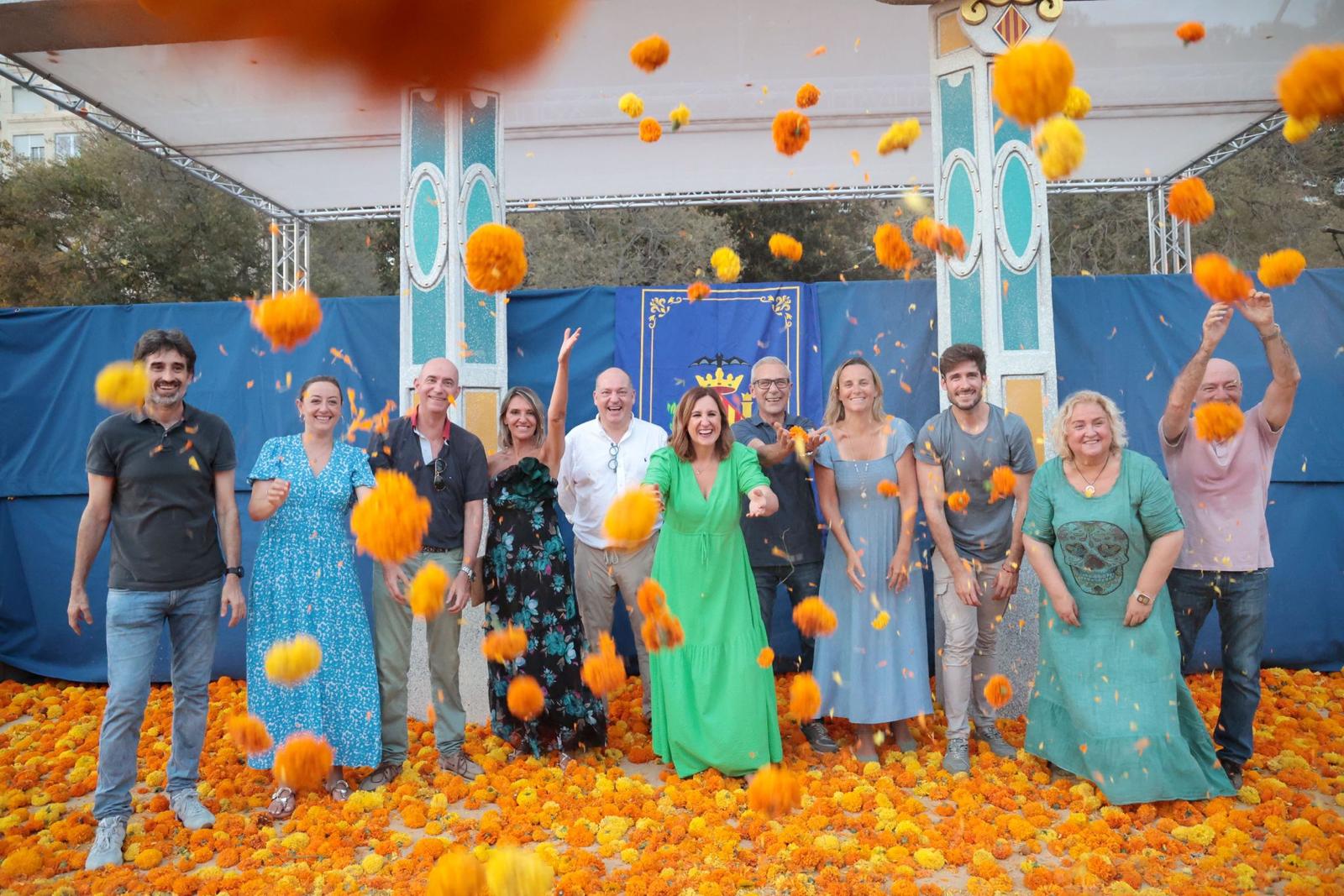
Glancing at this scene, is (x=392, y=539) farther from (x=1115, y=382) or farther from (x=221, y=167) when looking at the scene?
(x=221, y=167)

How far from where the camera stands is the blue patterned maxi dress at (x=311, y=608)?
3748mm

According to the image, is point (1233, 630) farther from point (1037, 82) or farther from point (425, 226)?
point (425, 226)

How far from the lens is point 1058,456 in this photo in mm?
3695

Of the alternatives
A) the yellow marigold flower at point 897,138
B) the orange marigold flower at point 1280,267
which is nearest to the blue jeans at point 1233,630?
the orange marigold flower at point 1280,267

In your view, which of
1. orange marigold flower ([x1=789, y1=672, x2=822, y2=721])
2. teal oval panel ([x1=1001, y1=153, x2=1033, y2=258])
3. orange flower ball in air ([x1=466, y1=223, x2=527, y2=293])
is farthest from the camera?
teal oval panel ([x1=1001, y1=153, x2=1033, y2=258])

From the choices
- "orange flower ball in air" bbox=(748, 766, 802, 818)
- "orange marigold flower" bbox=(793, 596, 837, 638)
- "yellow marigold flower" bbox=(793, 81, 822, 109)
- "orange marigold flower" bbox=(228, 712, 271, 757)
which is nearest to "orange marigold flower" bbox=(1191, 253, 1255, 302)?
"orange marigold flower" bbox=(793, 596, 837, 638)

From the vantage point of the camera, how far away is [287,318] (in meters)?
4.83

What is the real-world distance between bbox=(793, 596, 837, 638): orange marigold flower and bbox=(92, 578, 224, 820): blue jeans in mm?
2487

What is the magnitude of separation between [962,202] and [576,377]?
7.94ft

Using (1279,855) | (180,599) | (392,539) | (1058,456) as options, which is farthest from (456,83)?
(1279,855)

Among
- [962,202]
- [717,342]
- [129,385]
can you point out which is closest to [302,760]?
[129,385]

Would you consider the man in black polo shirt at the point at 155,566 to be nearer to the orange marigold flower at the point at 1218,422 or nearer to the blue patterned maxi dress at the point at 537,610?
the blue patterned maxi dress at the point at 537,610

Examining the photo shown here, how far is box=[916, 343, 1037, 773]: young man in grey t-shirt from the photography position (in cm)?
397

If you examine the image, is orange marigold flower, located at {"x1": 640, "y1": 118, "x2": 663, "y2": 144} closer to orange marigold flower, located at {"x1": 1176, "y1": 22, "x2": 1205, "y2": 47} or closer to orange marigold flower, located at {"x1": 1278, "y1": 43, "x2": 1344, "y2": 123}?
orange marigold flower, located at {"x1": 1176, "y1": 22, "x2": 1205, "y2": 47}
